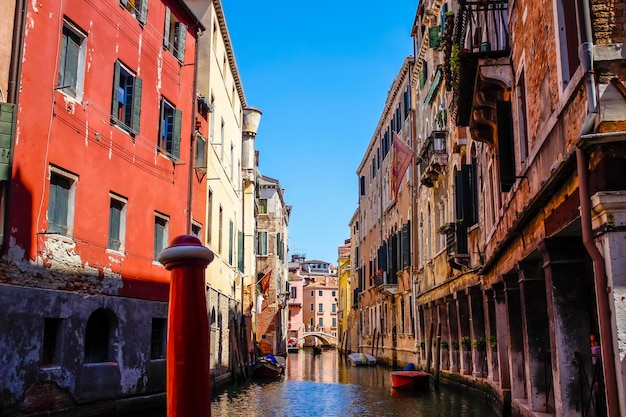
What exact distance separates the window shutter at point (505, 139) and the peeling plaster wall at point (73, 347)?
7780 mm

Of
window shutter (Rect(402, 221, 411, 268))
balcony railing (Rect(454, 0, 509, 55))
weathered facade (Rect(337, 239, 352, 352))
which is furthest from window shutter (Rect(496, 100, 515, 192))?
weathered facade (Rect(337, 239, 352, 352))

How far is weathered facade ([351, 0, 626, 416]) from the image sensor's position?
597 centimetres

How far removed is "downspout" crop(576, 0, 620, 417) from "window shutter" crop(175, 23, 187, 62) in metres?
11.7

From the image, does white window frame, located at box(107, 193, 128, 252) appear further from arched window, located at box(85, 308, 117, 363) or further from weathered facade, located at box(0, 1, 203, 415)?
arched window, located at box(85, 308, 117, 363)

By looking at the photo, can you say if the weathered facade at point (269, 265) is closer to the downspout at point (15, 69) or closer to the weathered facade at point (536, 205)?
the weathered facade at point (536, 205)

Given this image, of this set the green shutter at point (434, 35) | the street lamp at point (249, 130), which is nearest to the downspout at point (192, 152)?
the green shutter at point (434, 35)

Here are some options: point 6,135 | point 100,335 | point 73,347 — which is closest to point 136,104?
point 6,135

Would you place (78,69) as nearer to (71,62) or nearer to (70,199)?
(71,62)

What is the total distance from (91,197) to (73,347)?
278 centimetres

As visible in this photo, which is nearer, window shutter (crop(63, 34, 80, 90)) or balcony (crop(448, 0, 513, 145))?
balcony (crop(448, 0, 513, 145))

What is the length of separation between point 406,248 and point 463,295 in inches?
379

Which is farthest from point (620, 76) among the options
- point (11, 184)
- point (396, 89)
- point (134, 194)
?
point (396, 89)

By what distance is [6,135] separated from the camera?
32.4 feet

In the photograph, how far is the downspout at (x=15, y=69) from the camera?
981 cm
